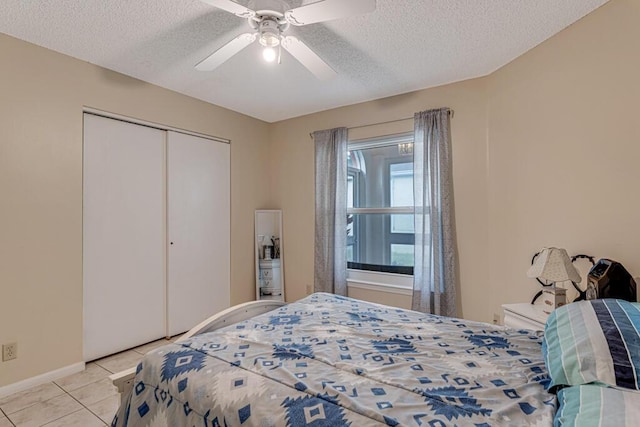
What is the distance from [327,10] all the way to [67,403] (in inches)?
114

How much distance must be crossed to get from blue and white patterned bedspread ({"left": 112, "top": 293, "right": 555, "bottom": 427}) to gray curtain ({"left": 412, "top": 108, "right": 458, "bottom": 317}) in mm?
1281

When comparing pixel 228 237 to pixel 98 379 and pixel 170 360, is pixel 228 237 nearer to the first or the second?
pixel 98 379

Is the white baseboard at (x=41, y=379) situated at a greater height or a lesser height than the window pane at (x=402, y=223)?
lesser

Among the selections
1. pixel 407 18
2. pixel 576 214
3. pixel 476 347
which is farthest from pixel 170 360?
pixel 576 214

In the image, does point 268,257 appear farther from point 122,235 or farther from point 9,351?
point 9,351

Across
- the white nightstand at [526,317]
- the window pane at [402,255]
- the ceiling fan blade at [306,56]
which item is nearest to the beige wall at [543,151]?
the white nightstand at [526,317]

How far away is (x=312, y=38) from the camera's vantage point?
91.8 inches

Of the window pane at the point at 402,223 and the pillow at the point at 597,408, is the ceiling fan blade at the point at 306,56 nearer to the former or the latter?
the window pane at the point at 402,223

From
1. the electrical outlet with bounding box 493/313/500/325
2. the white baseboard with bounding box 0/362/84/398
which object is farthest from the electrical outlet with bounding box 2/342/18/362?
the electrical outlet with bounding box 493/313/500/325

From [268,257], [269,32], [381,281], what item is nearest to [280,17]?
[269,32]

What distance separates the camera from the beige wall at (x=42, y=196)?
2.28 metres

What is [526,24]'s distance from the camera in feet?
7.13

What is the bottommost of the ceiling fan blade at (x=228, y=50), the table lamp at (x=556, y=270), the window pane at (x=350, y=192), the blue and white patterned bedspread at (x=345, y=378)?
the blue and white patterned bedspread at (x=345, y=378)

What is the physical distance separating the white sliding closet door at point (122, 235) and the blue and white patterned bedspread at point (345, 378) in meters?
1.69
